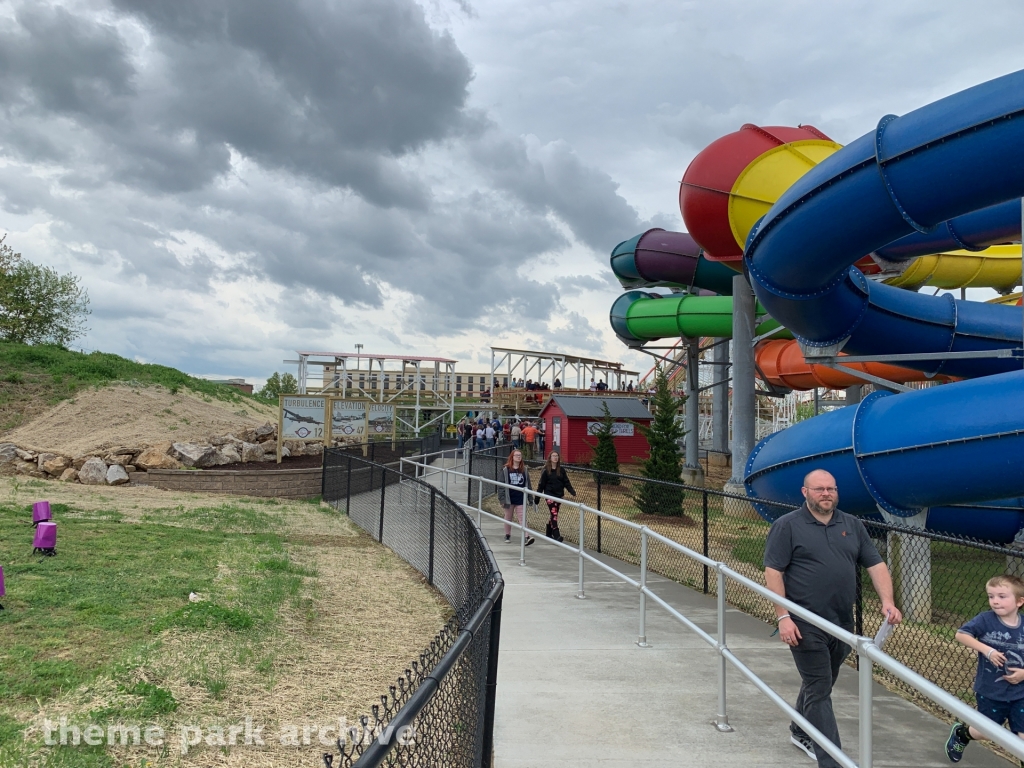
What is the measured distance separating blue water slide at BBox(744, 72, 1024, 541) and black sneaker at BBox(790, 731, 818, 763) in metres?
4.51

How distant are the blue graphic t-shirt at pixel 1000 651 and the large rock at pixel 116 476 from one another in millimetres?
19510

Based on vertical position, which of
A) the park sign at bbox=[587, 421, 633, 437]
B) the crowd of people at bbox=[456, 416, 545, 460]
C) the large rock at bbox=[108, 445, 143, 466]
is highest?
the park sign at bbox=[587, 421, 633, 437]

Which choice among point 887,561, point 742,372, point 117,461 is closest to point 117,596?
point 887,561

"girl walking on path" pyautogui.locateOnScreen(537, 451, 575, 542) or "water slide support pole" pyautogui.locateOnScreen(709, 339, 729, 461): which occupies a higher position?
"water slide support pole" pyautogui.locateOnScreen(709, 339, 729, 461)

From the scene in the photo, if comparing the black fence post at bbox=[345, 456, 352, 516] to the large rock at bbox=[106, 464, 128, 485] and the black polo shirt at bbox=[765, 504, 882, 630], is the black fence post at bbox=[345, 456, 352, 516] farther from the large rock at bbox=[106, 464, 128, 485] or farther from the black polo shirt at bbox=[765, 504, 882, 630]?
the black polo shirt at bbox=[765, 504, 882, 630]

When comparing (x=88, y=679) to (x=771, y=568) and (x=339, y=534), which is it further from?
(x=339, y=534)

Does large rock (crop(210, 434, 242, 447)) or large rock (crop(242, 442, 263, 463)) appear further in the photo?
large rock (crop(210, 434, 242, 447))

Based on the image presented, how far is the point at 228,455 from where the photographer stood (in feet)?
72.1

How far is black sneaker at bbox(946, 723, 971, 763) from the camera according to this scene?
4.27 m

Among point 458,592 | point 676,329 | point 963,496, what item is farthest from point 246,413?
point 963,496

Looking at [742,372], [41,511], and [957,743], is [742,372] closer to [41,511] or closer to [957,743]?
[41,511]

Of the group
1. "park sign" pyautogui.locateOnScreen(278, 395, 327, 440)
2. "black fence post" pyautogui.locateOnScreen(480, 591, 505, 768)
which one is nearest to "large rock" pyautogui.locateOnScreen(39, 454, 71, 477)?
"park sign" pyautogui.locateOnScreen(278, 395, 327, 440)

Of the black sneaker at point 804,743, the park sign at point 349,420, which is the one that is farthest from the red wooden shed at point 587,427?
the black sneaker at point 804,743

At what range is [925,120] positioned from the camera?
8.04 meters
